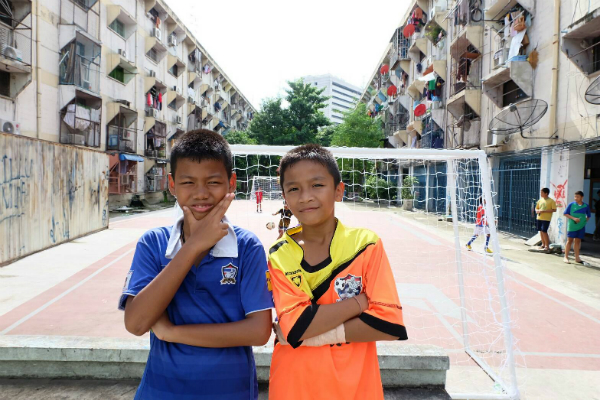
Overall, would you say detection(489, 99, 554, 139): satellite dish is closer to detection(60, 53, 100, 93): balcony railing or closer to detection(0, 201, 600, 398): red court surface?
detection(0, 201, 600, 398): red court surface

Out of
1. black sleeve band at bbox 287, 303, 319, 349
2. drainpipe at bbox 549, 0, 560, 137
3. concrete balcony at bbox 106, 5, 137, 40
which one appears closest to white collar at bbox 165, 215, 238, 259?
black sleeve band at bbox 287, 303, 319, 349

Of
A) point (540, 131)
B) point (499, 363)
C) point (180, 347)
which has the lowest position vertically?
point (499, 363)

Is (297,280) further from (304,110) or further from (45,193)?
(304,110)

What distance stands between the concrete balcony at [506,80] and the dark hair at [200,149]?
12.2 m

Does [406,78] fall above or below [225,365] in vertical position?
above

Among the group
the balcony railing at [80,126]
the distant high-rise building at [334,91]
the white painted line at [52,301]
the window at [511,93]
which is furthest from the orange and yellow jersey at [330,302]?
the distant high-rise building at [334,91]

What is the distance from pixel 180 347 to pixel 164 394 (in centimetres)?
15

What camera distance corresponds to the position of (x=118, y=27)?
64.6 ft

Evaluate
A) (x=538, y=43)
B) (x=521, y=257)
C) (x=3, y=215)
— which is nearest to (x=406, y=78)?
(x=538, y=43)

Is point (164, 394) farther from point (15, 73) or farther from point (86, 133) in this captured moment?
point (86, 133)

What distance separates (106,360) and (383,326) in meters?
1.88

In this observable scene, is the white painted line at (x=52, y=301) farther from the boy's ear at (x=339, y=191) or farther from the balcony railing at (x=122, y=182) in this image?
the balcony railing at (x=122, y=182)

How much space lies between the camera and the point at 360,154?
292 cm

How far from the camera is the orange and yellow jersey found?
130 centimetres
